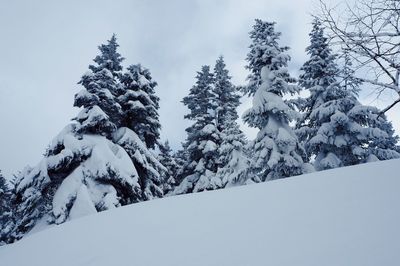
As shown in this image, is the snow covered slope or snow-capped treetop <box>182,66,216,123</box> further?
snow-capped treetop <box>182,66,216,123</box>

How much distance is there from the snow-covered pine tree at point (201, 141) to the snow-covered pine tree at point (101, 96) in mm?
6798

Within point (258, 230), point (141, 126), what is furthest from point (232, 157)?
point (258, 230)

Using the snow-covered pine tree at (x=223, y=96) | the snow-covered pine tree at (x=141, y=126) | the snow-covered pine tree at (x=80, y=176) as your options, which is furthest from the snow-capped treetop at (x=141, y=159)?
the snow-covered pine tree at (x=223, y=96)

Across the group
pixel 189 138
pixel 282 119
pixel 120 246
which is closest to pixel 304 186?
pixel 120 246

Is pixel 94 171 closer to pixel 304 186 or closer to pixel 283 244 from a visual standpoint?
pixel 304 186

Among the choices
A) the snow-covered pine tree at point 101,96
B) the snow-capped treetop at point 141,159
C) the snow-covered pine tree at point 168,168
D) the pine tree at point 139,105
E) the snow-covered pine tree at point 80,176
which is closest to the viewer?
the snow-covered pine tree at point 80,176

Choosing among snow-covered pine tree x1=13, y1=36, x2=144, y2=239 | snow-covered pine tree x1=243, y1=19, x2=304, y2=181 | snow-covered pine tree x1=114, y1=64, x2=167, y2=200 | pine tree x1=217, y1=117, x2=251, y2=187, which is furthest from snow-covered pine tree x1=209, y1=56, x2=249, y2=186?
snow-covered pine tree x1=13, y1=36, x2=144, y2=239

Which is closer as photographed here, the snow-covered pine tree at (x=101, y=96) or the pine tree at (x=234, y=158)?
the snow-covered pine tree at (x=101, y=96)

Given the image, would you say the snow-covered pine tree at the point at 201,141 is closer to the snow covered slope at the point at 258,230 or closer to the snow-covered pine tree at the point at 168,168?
the snow-covered pine tree at the point at 168,168

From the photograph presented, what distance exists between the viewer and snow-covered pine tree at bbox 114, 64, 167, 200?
45.6ft

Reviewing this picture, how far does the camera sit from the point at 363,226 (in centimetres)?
223

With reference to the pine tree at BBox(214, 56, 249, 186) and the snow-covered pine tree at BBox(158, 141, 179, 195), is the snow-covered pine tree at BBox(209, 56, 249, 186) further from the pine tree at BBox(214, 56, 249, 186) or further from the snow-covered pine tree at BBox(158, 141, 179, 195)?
the snow-covered pine tree at BBox(158, 141, 179, 195)

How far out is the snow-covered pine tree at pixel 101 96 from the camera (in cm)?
1200

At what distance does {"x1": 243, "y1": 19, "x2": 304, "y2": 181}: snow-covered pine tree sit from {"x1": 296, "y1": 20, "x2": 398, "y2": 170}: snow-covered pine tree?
1.58m
